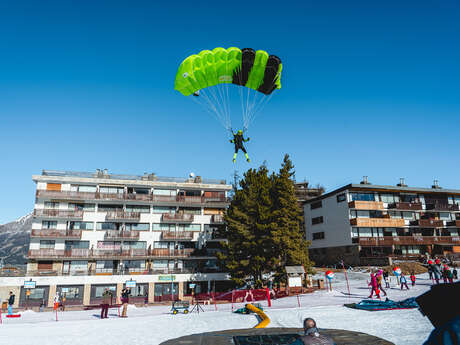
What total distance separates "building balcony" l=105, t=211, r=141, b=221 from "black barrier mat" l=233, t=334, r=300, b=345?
33373 millimetres

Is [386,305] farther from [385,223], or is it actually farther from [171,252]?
[385,223]

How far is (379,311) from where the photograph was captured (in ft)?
54.2

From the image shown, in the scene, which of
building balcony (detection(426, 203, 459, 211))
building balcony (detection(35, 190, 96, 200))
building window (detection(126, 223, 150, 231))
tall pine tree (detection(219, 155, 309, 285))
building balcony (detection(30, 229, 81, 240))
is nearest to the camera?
tall pine tree (detection(219, 155, 309, 285))

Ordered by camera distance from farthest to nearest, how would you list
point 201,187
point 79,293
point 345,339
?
1. point 201,187
2. point 79,293
3. point 345,339

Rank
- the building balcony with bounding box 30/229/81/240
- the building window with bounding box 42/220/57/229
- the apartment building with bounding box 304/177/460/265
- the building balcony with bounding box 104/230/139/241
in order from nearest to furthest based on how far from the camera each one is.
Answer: the building balcony with bounding box 30/229/81/240
the building window with bounding box 42/220/57/229
the building balcony with bounding box 104/230/139/241
the apartment building with bounding box 304/177/460/265

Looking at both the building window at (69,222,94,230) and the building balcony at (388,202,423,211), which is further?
the building balcony at (388,202,423,211)

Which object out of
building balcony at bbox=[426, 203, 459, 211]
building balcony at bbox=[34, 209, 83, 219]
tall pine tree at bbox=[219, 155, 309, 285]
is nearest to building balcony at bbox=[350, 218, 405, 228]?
building balcony at bbox=[426, 203, 459, 211]

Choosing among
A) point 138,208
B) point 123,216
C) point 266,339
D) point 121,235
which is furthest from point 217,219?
point 266,339

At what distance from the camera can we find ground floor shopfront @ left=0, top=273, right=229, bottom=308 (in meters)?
37.3

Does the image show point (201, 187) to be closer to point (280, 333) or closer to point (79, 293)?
point (79, 293)

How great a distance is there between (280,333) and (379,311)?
6.47 meters

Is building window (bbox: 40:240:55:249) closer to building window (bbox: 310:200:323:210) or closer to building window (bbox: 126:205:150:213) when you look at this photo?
building window (bbox: 126:205:150:213)

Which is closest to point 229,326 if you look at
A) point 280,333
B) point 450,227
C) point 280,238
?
point 280,333

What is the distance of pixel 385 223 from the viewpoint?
47.7 meters
